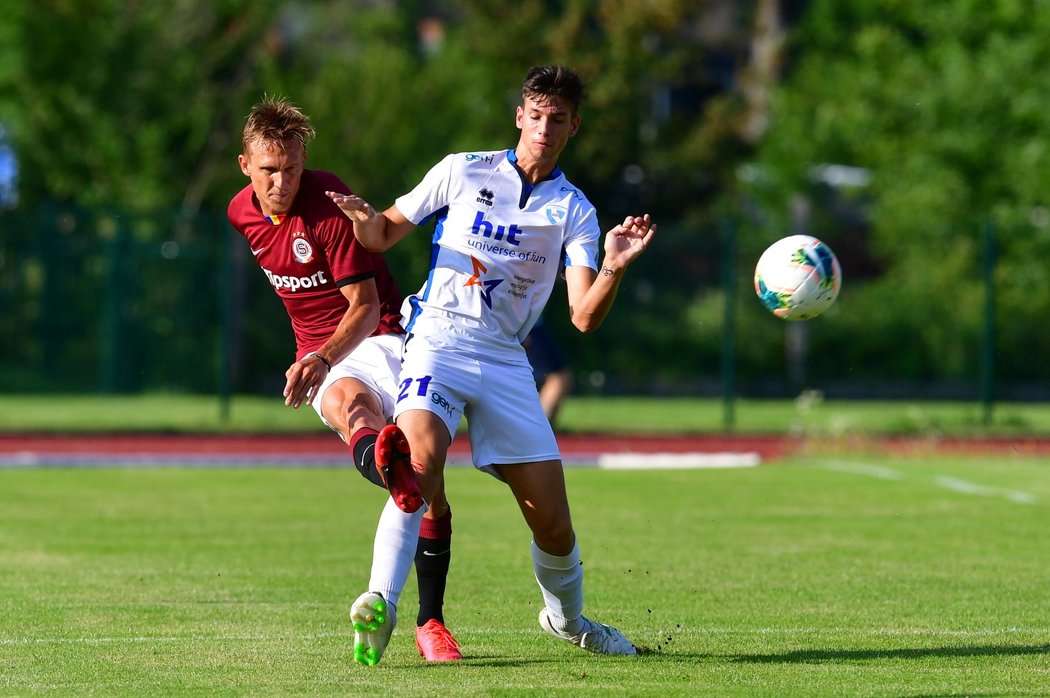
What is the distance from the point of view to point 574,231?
6875mm

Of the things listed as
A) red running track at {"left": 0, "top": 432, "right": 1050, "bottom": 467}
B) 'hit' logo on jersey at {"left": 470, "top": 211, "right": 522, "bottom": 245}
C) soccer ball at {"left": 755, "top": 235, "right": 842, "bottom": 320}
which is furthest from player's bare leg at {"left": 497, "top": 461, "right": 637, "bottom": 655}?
red running track at {"left": 0, "top": 432, "right": 1050, "bottom": 467}

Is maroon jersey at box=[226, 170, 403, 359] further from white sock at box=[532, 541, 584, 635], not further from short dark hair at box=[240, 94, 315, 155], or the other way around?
white sock at box=[532, 541, 584, 635]

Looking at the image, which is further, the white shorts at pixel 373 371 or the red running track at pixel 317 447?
the red running track at pixel 317 447

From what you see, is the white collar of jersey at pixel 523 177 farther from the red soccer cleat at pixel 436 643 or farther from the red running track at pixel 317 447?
the red running track at pixel 317 447

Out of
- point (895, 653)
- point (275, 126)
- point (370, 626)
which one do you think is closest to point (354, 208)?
point (275, 126)

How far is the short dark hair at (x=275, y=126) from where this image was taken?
7.13 m

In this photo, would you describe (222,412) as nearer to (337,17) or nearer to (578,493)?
(578,493)

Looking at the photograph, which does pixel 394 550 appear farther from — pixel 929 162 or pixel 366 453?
pixel 929 162

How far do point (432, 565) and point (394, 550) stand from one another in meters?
0.72

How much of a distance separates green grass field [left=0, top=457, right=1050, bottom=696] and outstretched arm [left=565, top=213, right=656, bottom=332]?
1.44m

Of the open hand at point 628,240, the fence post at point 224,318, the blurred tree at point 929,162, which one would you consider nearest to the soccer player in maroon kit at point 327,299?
the open hand at point 628,240

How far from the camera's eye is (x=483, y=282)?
6.80m

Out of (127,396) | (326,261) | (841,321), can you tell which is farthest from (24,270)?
(326,261)

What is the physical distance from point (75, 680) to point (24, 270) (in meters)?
17.0
